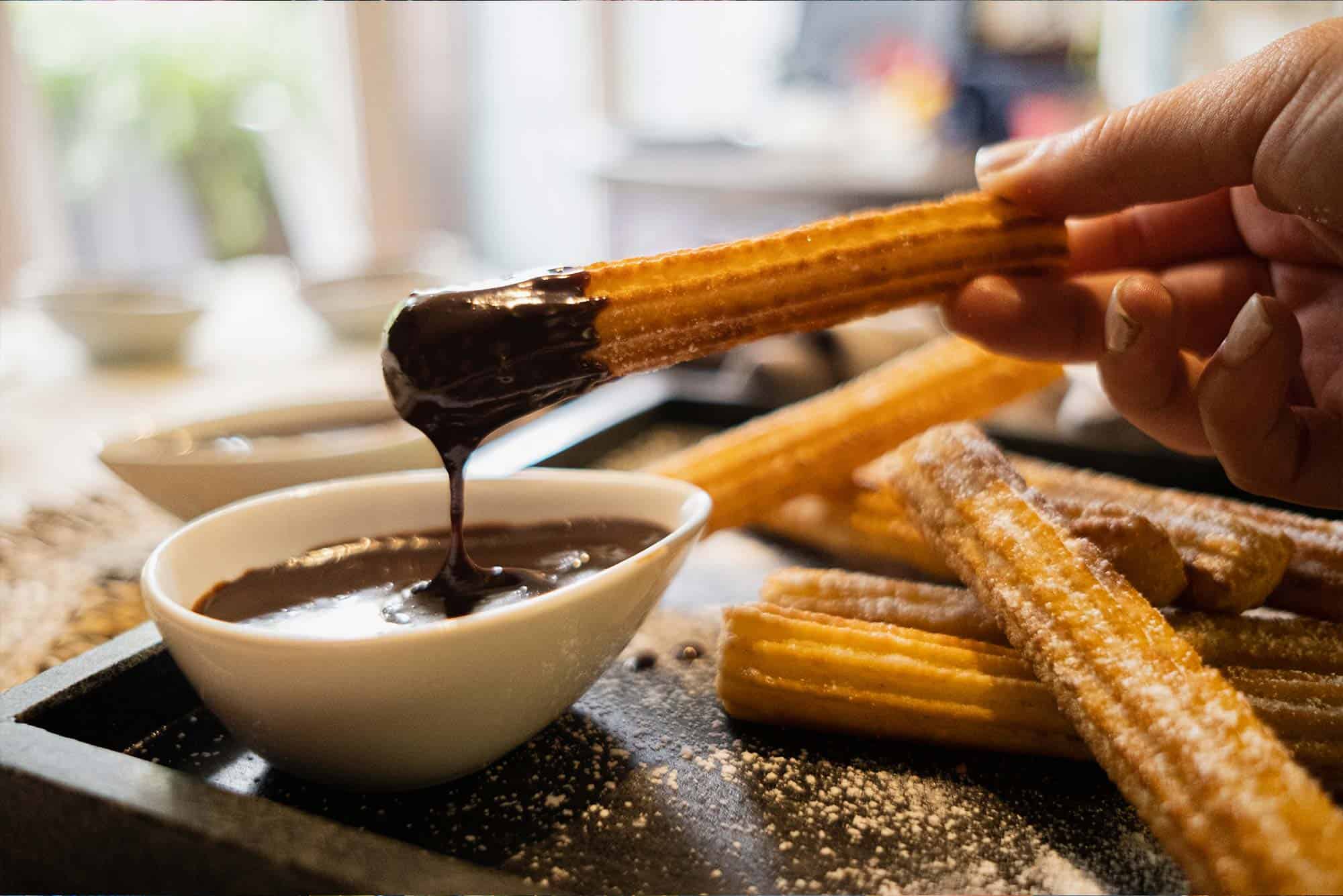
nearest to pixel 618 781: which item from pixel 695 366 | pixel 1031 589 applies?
pixel 1031 589

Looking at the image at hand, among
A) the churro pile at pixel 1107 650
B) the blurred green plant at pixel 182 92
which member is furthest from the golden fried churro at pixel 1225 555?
the blurred green plant at pixel 182 92

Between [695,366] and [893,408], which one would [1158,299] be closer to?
[893,408]

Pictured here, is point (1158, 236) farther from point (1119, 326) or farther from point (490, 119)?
point (490, 119)

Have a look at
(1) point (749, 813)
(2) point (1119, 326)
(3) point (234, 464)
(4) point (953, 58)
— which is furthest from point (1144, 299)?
(4) point (953, 58)

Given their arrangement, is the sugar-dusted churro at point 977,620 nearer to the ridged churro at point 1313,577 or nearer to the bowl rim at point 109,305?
the ridged churro at point 1313,577

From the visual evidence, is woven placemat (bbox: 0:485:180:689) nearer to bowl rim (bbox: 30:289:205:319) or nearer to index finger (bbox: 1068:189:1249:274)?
bowl rim (bbox: 30:289:205:319)

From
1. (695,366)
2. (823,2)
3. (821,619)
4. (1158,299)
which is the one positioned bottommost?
(695,366)
